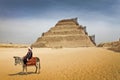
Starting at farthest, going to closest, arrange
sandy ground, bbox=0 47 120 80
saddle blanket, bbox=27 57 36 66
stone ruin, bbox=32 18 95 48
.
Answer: stone ruin, bbox=32 18 95 48
saddle blanket, bbox=27 57 36 66
sandy ground, bbox=0 47 120 80

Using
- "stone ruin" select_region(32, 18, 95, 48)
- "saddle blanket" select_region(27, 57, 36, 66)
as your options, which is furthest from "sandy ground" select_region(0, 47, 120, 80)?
"stone ruin" select_region(32, 18, 95, 48)

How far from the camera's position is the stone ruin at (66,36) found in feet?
529

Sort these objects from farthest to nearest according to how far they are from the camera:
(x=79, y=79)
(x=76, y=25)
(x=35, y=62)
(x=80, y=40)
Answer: (x=76, y=25), (x=80, y=40), (x=35, y=62), (x=79, y=79)

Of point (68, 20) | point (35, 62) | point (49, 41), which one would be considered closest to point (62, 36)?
point (49, 41)

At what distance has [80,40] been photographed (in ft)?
538

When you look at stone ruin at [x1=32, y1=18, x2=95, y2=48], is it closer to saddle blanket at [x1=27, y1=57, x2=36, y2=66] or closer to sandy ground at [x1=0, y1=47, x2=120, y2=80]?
sandy ground at [x1=0, y1=47, x2=120, y2=80]

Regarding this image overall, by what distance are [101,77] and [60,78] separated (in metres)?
2.31

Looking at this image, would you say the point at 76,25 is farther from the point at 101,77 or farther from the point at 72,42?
the point at 101,77

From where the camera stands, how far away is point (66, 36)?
170500mm

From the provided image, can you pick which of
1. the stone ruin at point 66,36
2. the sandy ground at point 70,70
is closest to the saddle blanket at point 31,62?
the sandy ground at point 70,70

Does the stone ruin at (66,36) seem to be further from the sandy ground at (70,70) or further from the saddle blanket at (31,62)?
the saddle blanket at (31,62)

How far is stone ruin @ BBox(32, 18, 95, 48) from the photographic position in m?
161

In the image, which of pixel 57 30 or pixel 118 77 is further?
pixel 57 30

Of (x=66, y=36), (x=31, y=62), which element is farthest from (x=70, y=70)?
(x=66, y=36)
